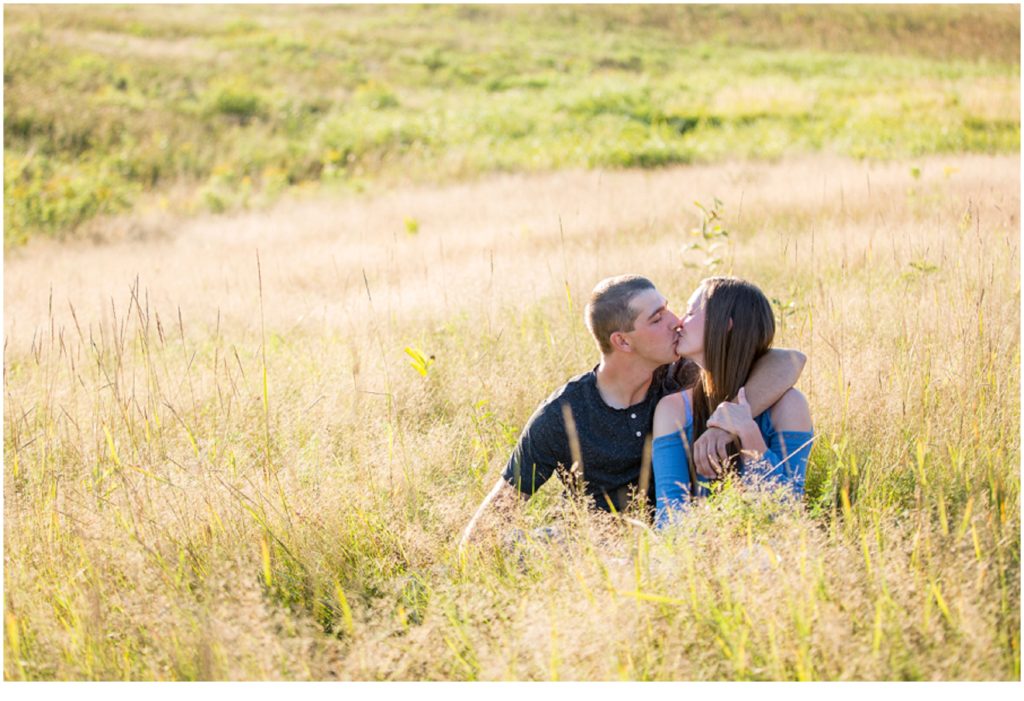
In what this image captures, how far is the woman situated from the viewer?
8.89ft

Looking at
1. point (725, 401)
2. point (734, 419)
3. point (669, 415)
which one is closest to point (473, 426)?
point (669, 415)

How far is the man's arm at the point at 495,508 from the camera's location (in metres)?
2.91

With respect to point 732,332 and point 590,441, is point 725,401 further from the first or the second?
point 590,441

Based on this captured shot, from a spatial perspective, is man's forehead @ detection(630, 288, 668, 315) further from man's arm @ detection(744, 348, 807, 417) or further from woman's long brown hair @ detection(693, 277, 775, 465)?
man's arm @ detection(744, 348, 807, 417)

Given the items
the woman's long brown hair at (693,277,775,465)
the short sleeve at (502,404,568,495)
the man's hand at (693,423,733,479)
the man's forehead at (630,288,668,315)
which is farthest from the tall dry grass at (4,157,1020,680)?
the man's forehead at (630,288,668,315)

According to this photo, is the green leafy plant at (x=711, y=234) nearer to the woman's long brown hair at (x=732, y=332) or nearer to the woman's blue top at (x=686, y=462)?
the woman's long brown hair at (x=732, y=332)

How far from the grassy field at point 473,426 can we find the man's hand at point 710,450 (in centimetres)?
21

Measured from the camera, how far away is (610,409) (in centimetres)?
299

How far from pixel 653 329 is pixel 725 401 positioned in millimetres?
327

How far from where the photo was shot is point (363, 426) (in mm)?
3754

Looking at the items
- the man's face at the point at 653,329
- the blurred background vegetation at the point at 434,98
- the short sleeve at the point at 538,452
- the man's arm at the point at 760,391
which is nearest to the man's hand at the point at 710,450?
the man's arm at the point at 760,391
